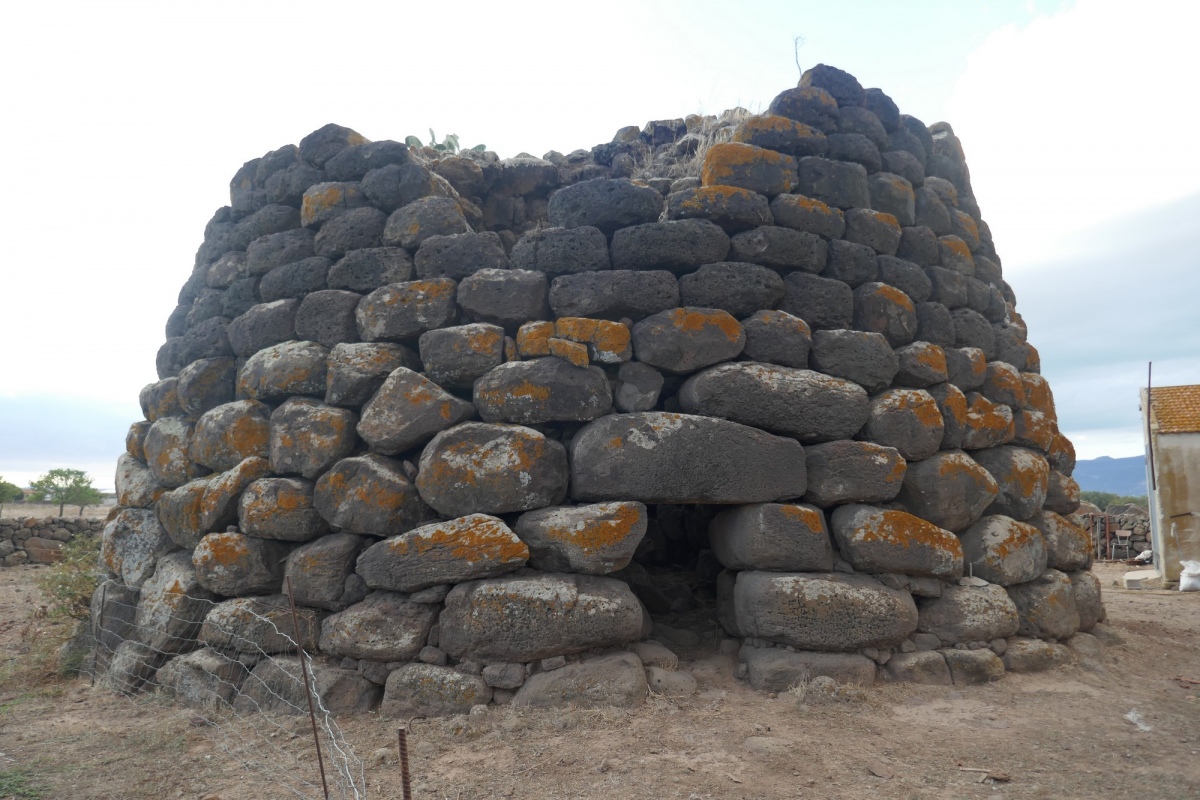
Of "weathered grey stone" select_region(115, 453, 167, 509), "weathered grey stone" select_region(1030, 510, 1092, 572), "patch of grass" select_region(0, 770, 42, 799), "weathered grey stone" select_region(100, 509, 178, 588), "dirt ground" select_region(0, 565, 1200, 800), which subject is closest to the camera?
"dirt ground" select_region(0, 565, 1200, 800)

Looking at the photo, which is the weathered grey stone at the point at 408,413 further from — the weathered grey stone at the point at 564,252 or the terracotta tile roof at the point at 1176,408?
the terracotta tile roof at the point at 1176,408

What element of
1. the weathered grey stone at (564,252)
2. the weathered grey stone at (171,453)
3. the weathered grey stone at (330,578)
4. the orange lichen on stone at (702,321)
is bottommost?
the weathered grey stone at (330,578)

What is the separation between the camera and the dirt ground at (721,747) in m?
3.17

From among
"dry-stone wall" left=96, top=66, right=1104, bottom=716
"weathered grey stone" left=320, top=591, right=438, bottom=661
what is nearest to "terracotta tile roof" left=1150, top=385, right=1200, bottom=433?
"dry-stone wall" left=96, top=66, right=1104, bottom=716

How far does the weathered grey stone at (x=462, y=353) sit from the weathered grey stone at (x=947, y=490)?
269 cm

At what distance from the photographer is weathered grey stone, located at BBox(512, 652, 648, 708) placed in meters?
3.93

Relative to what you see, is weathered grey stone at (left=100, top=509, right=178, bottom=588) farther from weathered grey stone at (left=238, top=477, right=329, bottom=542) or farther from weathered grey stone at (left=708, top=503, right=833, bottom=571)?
weathered grey stone at (left=708, top=503, right=833, bottom=571)

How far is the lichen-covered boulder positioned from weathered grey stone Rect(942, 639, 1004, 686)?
1.89m

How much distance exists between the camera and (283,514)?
15.0 ft

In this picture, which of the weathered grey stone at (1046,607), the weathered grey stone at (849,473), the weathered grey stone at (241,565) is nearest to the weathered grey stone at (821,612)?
the weathered grey stone at (849,473)

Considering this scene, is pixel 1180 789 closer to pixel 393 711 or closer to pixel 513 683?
pixel 513 683

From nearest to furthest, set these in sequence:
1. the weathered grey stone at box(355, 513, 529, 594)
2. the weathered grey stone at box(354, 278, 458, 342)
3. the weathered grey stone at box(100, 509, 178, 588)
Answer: the weathered grey stone at box(355, 513, 529, 594) → the weathered grey stone at box(354, 278, 458, 342) → the weathered grey stone at box(100, 509, 178, 588)

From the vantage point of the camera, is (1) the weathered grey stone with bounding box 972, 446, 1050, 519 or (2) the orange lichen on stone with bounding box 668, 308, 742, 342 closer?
(2) the orange lichen on stone with bounding box 668, 308, 742, 342

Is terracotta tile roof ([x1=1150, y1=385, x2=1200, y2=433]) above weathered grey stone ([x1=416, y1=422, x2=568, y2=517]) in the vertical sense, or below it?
above
